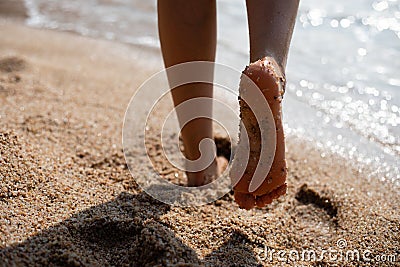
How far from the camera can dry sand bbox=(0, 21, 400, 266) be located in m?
1.28

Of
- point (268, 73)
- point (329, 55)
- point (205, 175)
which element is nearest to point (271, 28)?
point (268, 73)

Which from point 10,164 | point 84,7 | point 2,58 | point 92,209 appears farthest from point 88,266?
point 84,7

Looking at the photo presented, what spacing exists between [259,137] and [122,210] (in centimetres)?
51

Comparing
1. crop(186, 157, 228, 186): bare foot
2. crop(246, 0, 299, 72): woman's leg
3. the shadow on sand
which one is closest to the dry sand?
the shadow on sand

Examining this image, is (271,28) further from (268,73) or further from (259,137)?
(259,137)

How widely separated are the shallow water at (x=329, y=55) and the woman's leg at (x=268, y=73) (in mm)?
767

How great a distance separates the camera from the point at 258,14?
133 cm

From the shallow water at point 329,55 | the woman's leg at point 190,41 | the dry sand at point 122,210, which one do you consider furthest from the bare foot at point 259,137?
the shallow water at point 329,55

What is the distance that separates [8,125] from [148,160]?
0.55 m

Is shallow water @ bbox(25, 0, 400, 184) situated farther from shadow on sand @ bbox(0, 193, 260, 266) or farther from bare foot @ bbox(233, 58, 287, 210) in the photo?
shadow on sand @ bbox(0, 193, 260, 266)

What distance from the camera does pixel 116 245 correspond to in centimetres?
135

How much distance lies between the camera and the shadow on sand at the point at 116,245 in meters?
1.21

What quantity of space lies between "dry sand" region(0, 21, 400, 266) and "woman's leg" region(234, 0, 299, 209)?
7.7 inches

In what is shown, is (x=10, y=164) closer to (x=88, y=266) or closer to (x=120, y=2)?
(x=88, y=266)
